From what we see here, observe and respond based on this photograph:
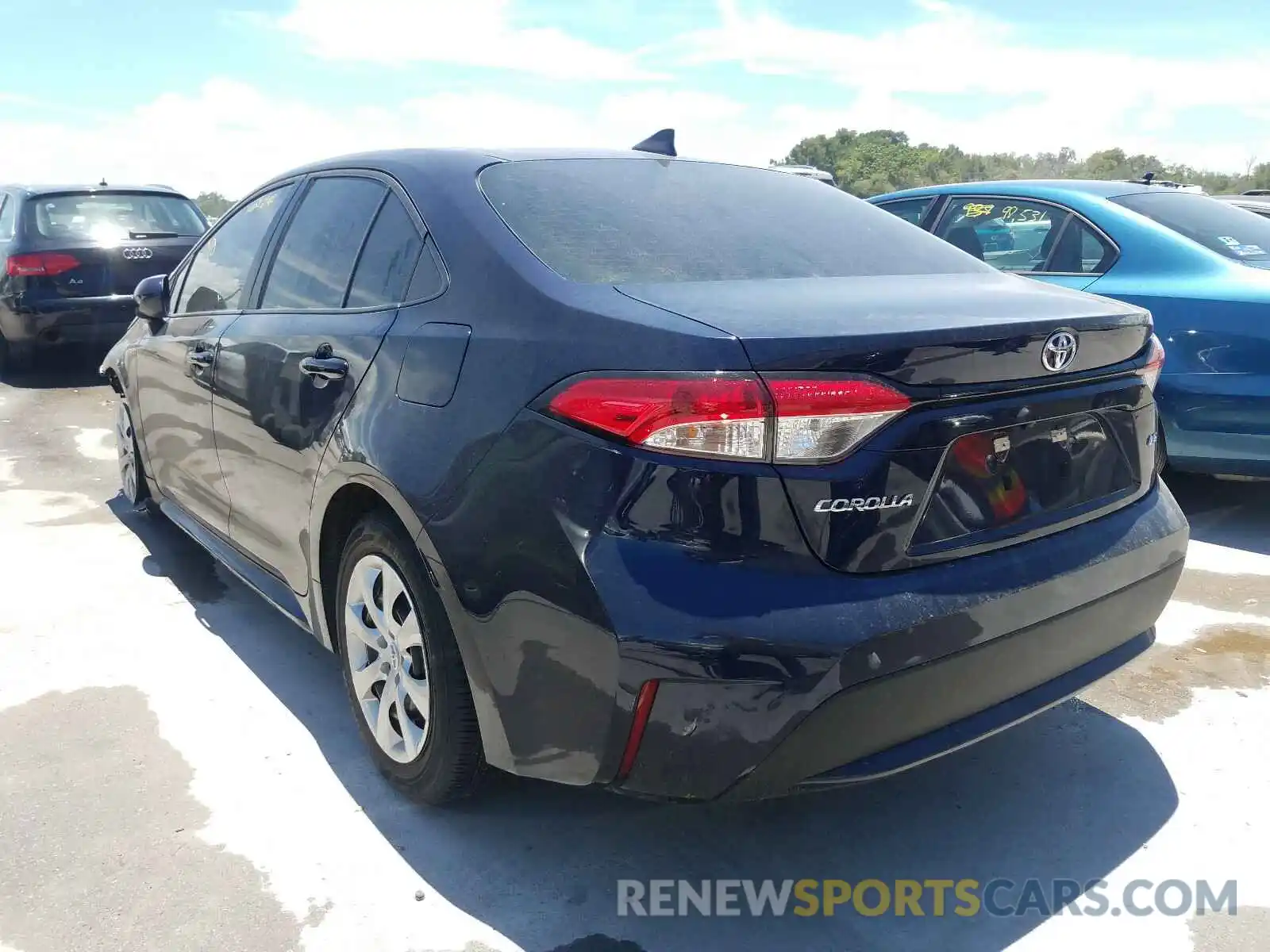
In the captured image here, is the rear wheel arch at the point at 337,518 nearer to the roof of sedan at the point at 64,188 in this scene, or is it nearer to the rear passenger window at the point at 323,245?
the rear passenger window at the point at 323,245

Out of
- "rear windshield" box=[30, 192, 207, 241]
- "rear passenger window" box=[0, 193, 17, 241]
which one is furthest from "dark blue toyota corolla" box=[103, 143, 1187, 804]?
"rear passenger window" box=[0, 193, 17, 241]

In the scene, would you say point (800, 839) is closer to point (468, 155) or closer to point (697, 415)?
point (697, 415)

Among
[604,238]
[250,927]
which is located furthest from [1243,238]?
[250,927]

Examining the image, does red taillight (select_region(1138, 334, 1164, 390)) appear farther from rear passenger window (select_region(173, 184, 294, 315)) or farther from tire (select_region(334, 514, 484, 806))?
rear passenger window (select_region(173, 184, 294, 315))

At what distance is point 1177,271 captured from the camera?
4.54m

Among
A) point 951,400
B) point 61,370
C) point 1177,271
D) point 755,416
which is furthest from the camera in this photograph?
point 61,370

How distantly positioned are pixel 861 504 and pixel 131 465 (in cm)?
392

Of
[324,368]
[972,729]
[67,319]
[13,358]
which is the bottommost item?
[13,358]

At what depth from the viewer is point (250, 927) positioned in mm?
2193

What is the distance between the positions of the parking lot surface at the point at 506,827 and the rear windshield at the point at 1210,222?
1.99 metres

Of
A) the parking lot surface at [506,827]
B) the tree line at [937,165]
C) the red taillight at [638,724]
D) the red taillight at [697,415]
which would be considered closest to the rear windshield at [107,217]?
the parking lot surface at [506,827]

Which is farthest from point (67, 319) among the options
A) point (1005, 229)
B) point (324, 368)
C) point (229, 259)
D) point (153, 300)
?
point (1005, 229)

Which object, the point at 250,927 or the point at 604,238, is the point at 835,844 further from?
the point at 604,238

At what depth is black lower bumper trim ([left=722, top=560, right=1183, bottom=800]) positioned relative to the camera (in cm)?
191
